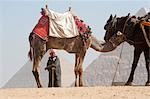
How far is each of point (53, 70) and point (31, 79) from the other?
101m

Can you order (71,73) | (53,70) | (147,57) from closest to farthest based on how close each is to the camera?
(147,57) < (53,70) < (71,73)

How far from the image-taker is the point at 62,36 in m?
19.5

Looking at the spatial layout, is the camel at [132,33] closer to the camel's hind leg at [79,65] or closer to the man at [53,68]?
the camel's hind leg at [79,65]

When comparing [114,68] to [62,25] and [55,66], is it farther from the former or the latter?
[62,25]

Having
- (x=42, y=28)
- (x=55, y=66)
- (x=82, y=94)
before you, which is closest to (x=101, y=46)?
(x=55, y=66)

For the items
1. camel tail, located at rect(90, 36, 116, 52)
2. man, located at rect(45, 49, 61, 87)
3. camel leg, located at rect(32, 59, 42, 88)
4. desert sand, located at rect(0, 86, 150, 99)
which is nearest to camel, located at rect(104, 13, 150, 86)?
camel tail, located at rect(90, 36, 116, 52)

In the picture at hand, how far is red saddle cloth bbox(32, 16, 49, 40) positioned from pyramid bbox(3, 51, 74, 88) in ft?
257

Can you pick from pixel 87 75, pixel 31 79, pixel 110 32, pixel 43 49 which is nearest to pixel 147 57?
pixel 110 32

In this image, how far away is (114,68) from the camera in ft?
313

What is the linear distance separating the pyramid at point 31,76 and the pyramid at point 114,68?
458cm

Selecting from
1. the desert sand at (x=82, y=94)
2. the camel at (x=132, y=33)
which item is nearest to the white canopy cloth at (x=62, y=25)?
the camel at (x=132, y=33)

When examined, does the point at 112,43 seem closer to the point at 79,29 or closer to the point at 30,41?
the point at 79,29

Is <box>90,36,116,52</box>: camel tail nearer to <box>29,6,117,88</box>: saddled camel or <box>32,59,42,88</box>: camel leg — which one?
<box>29,6,117,88</box>: saddled camel

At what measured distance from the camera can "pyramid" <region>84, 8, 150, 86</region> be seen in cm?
8775
